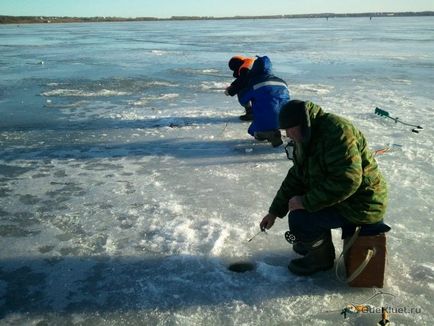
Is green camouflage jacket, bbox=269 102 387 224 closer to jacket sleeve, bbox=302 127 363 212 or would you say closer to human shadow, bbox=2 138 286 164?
jacket sleeve, bbox=302 127 363 212

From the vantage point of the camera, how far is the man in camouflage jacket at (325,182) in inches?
92.8

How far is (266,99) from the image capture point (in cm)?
546

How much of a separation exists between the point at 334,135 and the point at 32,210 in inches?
111

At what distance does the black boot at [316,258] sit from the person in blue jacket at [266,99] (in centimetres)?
284

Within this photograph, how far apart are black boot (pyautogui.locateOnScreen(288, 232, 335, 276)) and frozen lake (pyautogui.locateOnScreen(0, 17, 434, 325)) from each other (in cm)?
8

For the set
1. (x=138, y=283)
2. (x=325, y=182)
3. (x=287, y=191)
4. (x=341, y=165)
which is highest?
(x=341, y=165)

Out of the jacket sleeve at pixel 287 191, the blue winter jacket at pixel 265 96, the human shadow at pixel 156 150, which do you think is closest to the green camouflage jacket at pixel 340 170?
the jacket sleeve at pixel 287 191

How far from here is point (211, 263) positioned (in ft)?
9.80

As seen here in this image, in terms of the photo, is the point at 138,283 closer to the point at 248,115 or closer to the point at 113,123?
→ the point at 113,123

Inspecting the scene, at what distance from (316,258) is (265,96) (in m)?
3.06

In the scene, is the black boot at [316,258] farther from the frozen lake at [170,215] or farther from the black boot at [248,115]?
the black boot at [248,115]

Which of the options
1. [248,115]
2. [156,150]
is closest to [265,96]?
[248,115]

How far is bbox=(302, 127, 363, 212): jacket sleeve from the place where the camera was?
233cm

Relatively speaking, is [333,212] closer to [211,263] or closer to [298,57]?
[211,263]
